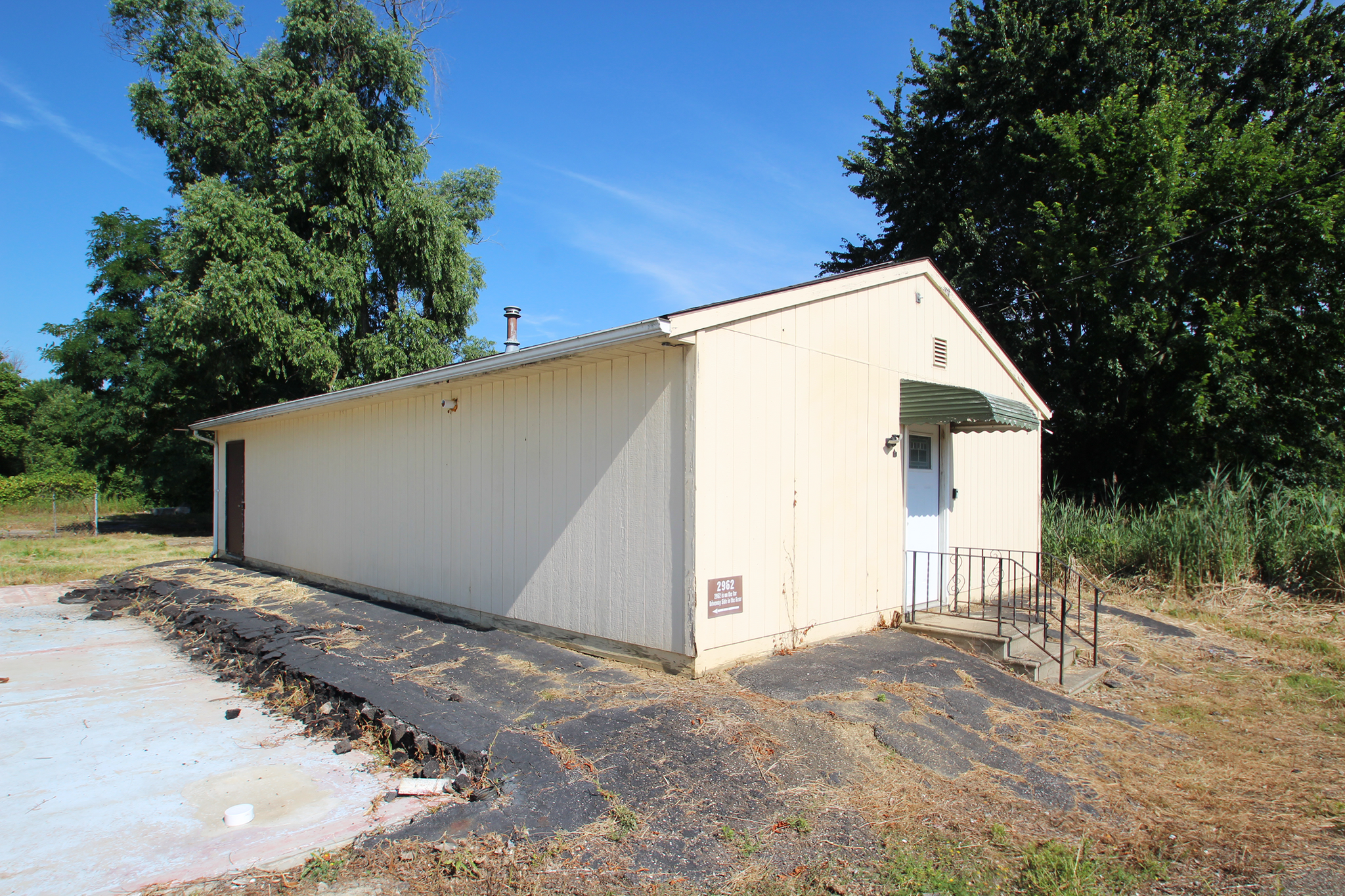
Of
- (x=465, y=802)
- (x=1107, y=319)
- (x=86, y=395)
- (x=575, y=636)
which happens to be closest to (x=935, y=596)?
(x=575, y=636)

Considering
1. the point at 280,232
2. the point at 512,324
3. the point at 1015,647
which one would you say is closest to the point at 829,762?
the point at 1015,647

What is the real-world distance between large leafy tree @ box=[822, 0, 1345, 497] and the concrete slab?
14.8 metres

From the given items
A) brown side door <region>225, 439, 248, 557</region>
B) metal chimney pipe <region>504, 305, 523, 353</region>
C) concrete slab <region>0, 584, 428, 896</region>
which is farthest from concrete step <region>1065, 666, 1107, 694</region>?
brown side door <region>225, 439, 248, 557</region>

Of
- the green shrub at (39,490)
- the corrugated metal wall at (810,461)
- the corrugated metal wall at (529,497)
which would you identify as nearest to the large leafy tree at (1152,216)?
the corrugated metal wall at (810,461)

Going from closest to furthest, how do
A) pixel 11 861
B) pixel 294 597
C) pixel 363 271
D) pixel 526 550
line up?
pixel 11 861 → pixel 526 550 → pixel 294 597 → pixel 363 271

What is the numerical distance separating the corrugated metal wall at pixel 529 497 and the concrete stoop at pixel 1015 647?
9.41 feet

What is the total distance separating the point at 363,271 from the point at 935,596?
50.7 ft

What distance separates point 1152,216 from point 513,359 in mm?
13258

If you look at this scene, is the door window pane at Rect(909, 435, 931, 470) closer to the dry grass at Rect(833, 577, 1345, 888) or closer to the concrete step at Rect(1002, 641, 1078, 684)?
the concrete step at Rect(1002, 641, 1078, 684)

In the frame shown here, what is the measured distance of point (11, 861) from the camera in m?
3.13

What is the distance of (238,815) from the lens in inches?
137

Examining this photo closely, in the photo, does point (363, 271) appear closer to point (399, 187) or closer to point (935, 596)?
point (399, 187)

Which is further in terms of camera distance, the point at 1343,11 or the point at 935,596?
the point at 1343,11

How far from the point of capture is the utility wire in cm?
1304
